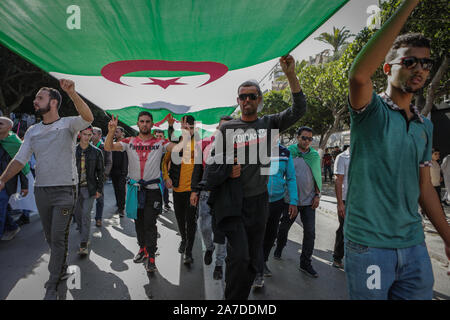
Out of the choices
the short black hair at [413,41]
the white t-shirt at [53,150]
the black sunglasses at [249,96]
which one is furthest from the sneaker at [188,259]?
the short black hair at [413,41]

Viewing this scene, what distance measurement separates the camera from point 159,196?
13.1ft

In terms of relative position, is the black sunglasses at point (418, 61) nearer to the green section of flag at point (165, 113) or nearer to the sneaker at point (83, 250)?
the green section of flag at point (165, 113)

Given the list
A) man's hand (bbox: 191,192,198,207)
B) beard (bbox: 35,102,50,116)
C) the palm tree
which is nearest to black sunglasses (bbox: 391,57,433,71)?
man's hand (bbox: 191,192,198,207)

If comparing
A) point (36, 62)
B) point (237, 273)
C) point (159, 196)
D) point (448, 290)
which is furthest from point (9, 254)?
point (448, 290)

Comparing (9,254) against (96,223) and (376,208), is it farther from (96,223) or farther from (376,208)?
(376,208)

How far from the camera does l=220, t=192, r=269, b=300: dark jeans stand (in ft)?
7.63

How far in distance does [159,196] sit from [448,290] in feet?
13.8

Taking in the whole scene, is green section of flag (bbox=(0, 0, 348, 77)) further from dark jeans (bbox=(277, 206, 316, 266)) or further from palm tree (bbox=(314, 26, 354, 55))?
palm tree (bbox=(314, 26, 354, 55))

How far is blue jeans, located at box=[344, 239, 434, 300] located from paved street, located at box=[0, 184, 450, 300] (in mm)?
1865

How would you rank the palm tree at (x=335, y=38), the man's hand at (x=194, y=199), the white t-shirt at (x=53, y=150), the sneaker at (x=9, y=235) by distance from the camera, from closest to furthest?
the white t-shirt at (x=53, y=150) → the man's hand at (x=194, y=199) → the sneaker at (x=9, y=235) → the palm tree at (x=335, y=38)

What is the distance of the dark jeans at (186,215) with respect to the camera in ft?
14.0

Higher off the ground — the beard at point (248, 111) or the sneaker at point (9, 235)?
the beard at point (248, 111)

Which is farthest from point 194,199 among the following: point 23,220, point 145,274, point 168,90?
point 23,220

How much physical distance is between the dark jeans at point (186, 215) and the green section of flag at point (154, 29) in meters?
2.23
